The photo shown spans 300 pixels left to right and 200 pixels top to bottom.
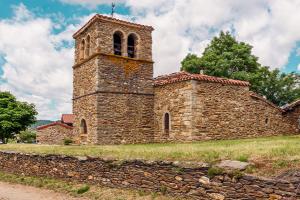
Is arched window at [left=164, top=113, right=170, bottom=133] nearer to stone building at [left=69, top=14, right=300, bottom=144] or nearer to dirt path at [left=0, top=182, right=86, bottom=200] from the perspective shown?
stone building at [left=69, top=14, right=300, bottom=144]

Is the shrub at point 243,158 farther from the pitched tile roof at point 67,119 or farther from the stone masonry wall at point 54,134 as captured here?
the pitched tile roof at point 67,119

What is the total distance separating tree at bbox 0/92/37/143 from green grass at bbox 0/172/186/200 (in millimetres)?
16911

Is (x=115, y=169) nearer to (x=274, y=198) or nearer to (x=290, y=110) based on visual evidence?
(x=274, y=198)

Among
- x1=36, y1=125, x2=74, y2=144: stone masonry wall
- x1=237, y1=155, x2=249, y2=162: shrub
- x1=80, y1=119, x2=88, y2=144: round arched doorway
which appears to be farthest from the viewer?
x1=36, y1=125, x2=74, y2=144: stone masonry wall

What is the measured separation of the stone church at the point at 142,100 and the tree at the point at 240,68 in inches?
433

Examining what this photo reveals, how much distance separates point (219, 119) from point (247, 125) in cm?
242

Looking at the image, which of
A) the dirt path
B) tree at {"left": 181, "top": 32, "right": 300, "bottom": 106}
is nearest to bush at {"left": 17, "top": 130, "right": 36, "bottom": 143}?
tree at {"left": 181, "top": 32, "right": 300, "bottom": 106}

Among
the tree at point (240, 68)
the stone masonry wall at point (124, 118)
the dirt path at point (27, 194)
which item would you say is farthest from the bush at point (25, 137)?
the dirt path at point (27, 194)

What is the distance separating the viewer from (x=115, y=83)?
62.8 feet

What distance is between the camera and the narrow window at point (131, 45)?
67.2ft

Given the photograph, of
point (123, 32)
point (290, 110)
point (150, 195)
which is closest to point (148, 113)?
point (123, 32)

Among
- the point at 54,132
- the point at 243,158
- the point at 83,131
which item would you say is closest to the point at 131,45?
the point at 83,131

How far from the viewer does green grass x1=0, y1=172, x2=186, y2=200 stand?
918 centimetres

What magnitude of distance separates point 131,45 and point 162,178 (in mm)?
13127
